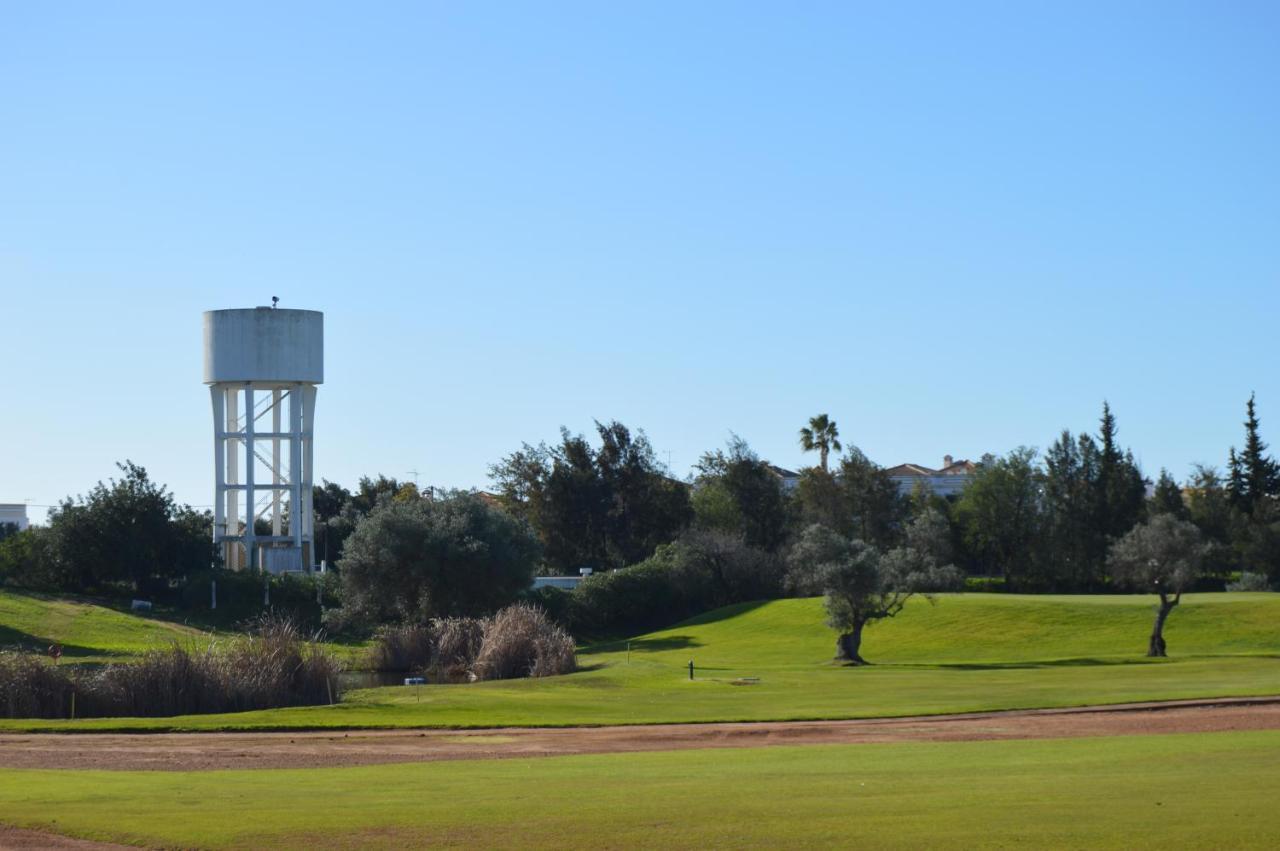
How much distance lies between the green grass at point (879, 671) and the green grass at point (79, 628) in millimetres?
18174

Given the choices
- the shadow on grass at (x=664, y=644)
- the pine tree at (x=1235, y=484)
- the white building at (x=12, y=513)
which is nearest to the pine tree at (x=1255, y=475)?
the pine tree at (x=1235, y=484)

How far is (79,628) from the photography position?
67312 mm

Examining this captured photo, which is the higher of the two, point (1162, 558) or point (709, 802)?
point (1162, 558)

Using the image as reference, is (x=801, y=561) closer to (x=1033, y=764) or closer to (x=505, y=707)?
(x=505, y=707)

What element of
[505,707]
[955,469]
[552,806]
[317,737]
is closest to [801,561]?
[505,707]

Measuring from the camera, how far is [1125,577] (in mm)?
59312

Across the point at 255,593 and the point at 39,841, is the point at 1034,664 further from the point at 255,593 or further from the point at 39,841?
the point at 39,841

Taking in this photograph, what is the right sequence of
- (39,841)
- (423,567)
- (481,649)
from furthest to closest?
(423,567)
(481,649)
(39,841)

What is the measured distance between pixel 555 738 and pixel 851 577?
89.8ft

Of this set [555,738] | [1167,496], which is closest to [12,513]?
[1167,496]

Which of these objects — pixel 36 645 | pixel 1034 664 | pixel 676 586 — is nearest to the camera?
pixel 1034 664

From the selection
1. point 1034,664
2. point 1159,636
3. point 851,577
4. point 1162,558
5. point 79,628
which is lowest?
point 1034,664

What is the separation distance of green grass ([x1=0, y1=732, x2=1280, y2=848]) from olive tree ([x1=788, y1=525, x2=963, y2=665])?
31.3 meters

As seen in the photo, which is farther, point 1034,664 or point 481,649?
point 1034,664
